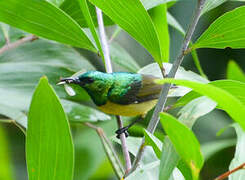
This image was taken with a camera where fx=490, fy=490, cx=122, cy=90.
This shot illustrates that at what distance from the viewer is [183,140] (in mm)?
920

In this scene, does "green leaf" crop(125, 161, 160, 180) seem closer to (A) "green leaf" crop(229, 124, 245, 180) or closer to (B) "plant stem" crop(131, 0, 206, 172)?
(B) "plant stem" crop(131, 0, 206, 172)

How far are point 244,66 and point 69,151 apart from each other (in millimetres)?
2175

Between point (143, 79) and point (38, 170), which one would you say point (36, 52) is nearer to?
point (143, 79)

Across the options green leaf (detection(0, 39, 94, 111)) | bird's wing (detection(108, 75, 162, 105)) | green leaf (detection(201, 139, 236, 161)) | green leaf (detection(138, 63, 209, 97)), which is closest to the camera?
green leaf (detection(138, 63, 209, 97))

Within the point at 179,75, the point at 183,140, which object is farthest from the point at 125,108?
the point at 183,140

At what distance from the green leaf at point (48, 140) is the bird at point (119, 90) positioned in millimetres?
524

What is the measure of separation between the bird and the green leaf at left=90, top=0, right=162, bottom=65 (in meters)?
0.42

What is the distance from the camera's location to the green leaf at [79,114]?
1.84 meters

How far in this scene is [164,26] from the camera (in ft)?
5.86

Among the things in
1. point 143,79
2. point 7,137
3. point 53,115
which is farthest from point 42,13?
point 7,137

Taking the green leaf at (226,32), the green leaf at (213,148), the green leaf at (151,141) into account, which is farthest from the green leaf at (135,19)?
the green leaf at (213,148)

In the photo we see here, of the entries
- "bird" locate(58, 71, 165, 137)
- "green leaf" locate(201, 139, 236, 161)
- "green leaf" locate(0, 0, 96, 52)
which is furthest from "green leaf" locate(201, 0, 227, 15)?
"green leaf" locate(201, 139, 236, 161)

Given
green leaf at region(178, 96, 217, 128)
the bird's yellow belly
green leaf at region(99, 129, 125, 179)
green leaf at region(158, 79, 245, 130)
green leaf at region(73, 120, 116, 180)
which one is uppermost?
green leaf at region(158, 79, 245, 130)

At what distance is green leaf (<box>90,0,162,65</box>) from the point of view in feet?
3.85
